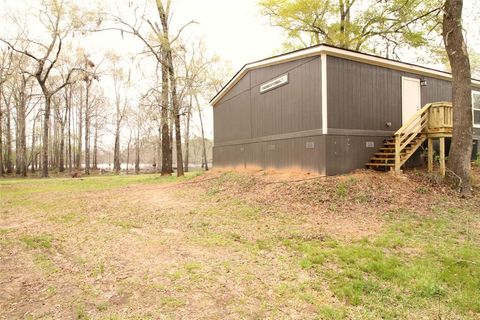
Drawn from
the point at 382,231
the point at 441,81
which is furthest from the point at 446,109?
the point at 382,231

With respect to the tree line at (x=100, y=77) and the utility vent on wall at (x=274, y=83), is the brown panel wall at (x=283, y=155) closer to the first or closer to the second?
the utility vent on wall at (x=274, y=83)

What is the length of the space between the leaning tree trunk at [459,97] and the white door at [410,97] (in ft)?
8.41

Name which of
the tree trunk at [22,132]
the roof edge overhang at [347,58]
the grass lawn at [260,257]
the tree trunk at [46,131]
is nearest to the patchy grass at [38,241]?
the grass lawn at [260,257]

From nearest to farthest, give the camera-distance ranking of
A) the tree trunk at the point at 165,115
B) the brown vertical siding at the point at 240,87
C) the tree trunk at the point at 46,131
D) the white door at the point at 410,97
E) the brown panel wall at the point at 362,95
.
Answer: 1. the brown panel wall at the point at 362,95
2. the white door at the point at 410,97
3. the brown vertical siding at the point at 240,87
4. the tree trunk at the point at 165,115
5. the tree trunk at the point at 46,131

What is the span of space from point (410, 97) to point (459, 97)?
3014 millimetres

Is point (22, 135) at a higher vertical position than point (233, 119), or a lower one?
higher

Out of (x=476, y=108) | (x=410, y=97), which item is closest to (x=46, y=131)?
(x=410, y=97)

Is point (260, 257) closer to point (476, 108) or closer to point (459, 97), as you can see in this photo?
point (459, 97)

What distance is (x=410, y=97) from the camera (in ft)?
38.2

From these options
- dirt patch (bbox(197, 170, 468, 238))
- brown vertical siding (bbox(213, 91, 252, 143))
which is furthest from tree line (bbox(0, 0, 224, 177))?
dirt patch (bbox(197, 170, 468, 238))

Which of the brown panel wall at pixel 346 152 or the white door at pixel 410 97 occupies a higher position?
the white door at pixel 410 97

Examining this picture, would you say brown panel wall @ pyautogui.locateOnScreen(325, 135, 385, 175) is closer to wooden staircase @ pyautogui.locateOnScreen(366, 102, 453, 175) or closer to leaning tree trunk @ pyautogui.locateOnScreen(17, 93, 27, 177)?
wooden staircase @ pyautogui.locateOnScreen(366, 102, 453, 175)

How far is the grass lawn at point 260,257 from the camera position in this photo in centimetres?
313

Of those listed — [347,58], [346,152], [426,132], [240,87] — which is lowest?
[346,152]
